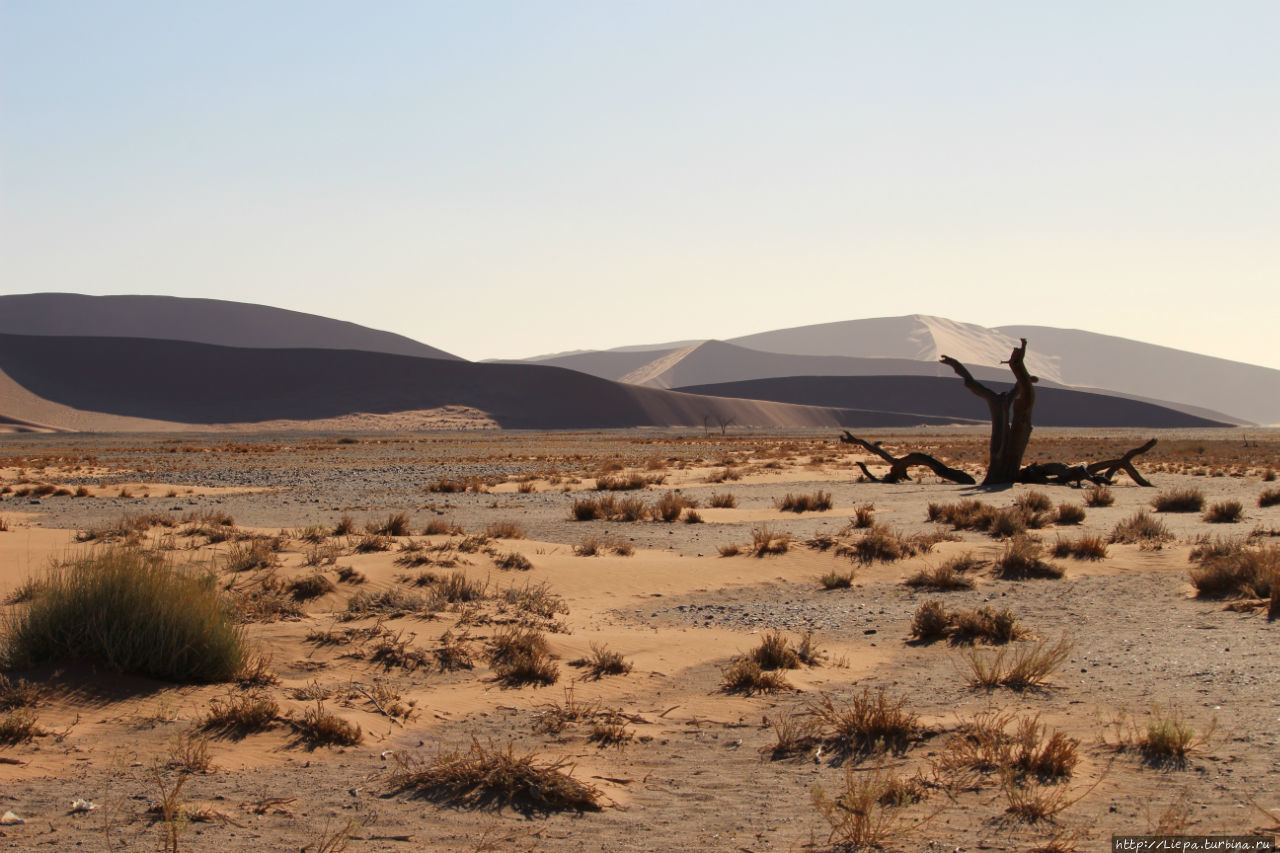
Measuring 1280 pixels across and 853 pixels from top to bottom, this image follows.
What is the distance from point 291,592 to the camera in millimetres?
10570

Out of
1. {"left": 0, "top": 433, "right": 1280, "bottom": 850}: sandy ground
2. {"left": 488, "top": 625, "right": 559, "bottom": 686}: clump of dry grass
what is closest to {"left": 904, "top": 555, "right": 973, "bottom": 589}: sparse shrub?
{"left": 0, "top": 433, "right": 1280, "bottom": 850}: sandy ground

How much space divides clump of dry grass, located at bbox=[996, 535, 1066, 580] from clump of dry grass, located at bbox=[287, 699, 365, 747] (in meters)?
→ 9.02

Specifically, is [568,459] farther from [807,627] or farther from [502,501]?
[807,627]

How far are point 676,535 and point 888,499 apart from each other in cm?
775

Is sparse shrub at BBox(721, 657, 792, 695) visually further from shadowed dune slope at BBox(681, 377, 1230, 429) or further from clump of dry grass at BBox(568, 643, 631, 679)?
shadowed dune slope at BBox(681, 377, 1230, 429)

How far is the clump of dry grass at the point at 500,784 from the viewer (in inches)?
204

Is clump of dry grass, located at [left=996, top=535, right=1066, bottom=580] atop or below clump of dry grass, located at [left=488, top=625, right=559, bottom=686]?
atop

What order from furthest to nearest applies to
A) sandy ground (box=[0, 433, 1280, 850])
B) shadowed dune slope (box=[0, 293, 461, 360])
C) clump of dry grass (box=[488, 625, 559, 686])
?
shadowed dune slope (box=[0, 293, 461, 360])
clump of dry grass (box=[488, 625, 559, 686])
sandy ground (box=[0, 433, 1280, 850])

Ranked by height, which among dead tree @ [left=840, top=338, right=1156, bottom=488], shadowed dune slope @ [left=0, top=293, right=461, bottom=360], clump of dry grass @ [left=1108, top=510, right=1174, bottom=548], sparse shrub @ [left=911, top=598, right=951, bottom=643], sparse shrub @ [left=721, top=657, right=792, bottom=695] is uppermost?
shadowed dune slope @ [left=0, top=293, right=461, bottom=360]

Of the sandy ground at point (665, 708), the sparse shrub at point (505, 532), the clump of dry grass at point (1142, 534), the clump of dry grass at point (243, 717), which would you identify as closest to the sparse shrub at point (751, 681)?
the sandy ground at point (665, 708)

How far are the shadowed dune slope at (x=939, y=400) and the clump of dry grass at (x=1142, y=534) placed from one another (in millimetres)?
133387

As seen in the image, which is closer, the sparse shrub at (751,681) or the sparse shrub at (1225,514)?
the sparse shrub at (751,681)

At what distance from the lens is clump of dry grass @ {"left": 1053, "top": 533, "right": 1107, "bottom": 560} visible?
13672 millimetres

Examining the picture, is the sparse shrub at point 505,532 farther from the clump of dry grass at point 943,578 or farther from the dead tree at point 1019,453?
the dead tree at point 1019,453
